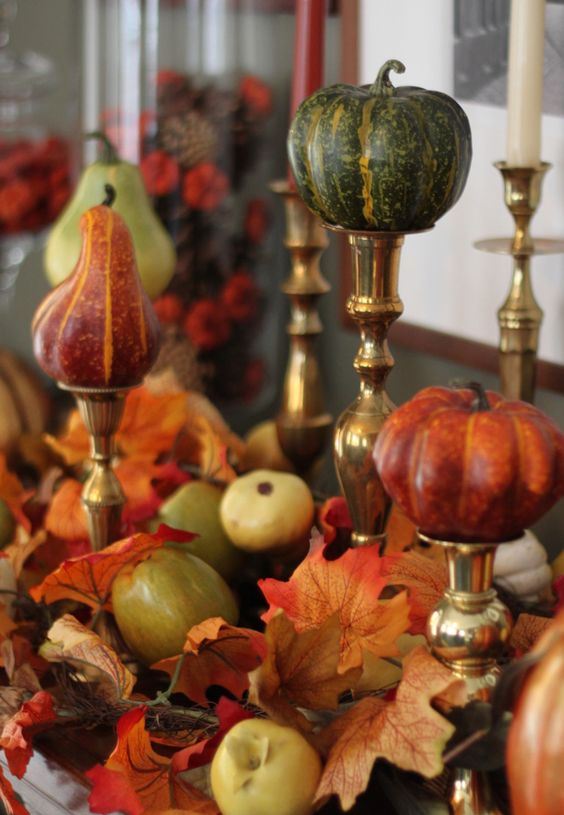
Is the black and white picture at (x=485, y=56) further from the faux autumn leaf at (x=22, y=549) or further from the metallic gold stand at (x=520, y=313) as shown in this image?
the faux autumn leaf at (x=22, y=549)

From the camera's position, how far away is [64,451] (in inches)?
26.9

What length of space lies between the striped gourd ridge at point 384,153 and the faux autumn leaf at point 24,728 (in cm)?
24

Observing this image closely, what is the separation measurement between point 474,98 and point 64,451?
0.32 meters

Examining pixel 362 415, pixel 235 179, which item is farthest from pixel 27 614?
pixel 235 179

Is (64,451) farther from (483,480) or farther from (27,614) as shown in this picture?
(483,480)

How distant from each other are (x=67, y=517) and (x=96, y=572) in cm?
10

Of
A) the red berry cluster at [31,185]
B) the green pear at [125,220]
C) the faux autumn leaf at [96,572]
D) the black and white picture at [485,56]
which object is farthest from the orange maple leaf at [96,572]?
the red berry cluster at [31,185]

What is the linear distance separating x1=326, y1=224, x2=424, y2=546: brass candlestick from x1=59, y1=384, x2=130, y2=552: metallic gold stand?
0.35 feet

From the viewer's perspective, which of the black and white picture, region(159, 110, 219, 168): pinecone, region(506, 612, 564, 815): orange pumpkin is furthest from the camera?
region(159, 110, 219, 168): pinecone

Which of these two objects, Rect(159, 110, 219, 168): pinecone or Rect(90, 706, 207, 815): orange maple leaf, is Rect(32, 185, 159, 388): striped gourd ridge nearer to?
Rect(90, 706, 207, 815): orange maple leaf

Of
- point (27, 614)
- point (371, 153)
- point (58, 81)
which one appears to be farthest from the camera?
point (58, 81)

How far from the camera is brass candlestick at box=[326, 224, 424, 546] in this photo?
1.64 feet

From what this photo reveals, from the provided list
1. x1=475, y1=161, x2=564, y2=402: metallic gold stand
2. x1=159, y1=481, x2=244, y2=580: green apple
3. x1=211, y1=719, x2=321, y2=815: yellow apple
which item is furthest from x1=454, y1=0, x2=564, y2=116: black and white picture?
x1=211, y1=719, x2=321, y2=815: yellow apple

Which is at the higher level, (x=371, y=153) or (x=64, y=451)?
(x=371, y=153)
